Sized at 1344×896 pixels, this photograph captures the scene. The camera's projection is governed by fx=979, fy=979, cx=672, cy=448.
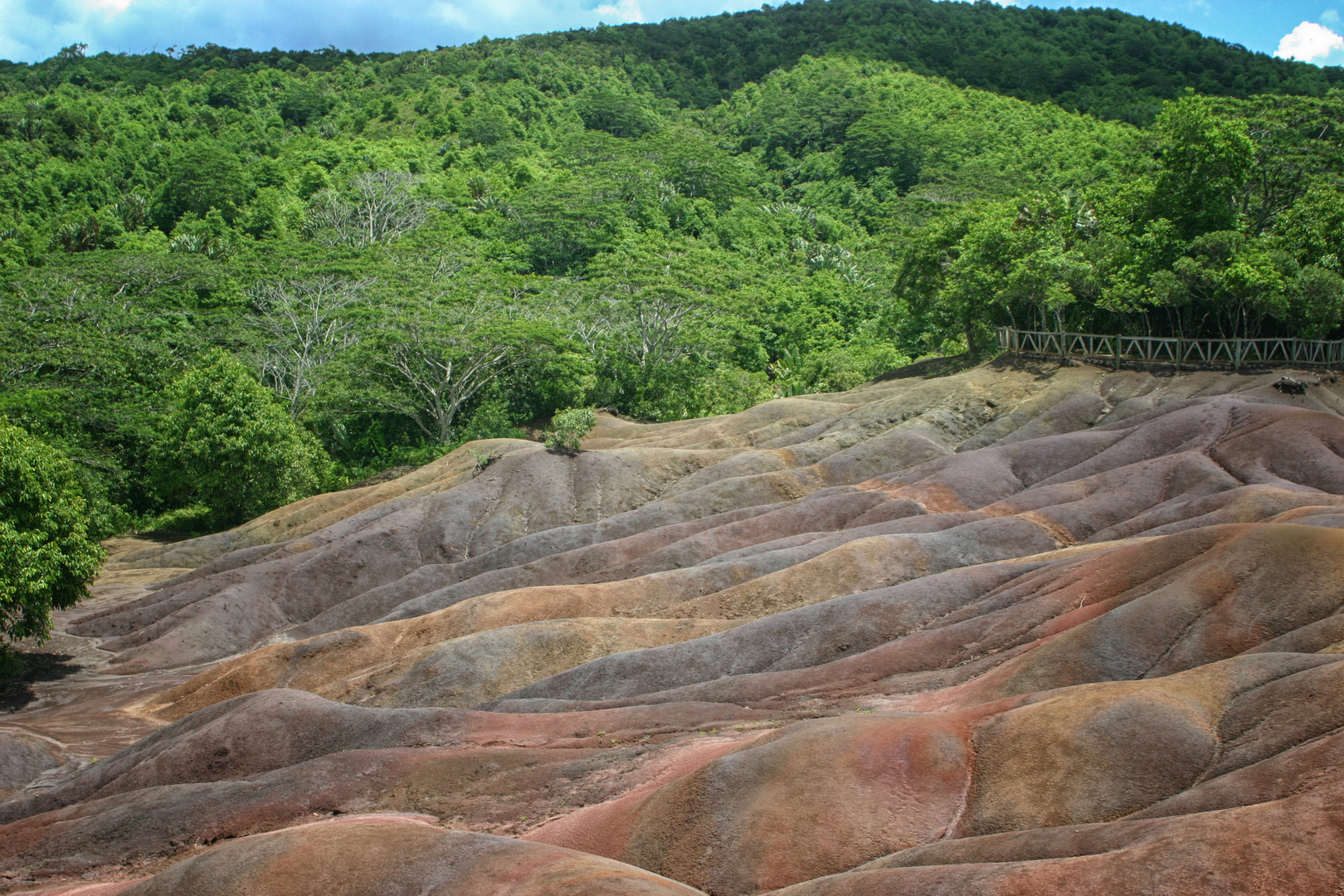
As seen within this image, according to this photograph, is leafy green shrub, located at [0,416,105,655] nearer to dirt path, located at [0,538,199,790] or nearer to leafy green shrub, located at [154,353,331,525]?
dirt path, located at [0,538,199,790]

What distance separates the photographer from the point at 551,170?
10856 centimetres

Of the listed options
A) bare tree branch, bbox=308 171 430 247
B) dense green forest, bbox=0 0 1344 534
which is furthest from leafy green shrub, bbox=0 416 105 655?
bare tree branch, bbox=308 171 430 247

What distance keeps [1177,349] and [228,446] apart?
47.0 m

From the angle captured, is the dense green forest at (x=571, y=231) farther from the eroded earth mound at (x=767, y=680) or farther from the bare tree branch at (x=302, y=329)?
the eroded earth mound at (x=767, y=680)

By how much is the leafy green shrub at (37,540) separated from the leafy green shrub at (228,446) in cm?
1722

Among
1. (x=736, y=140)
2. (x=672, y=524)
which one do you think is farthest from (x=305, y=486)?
(x=736, y=140)

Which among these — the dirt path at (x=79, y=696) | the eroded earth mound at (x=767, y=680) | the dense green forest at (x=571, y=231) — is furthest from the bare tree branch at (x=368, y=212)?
the dirt path at (x=79, y=696)

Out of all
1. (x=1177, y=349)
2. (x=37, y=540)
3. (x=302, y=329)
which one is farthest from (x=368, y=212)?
(x=1177, y=349)

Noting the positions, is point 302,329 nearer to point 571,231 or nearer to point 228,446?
point 228,446

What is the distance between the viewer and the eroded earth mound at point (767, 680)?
12.0m

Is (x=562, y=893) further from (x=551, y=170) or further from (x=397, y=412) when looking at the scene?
(x=551, y=170)

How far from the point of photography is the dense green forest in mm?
48688

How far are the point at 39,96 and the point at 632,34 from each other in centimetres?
9786

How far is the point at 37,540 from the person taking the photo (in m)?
29.1
